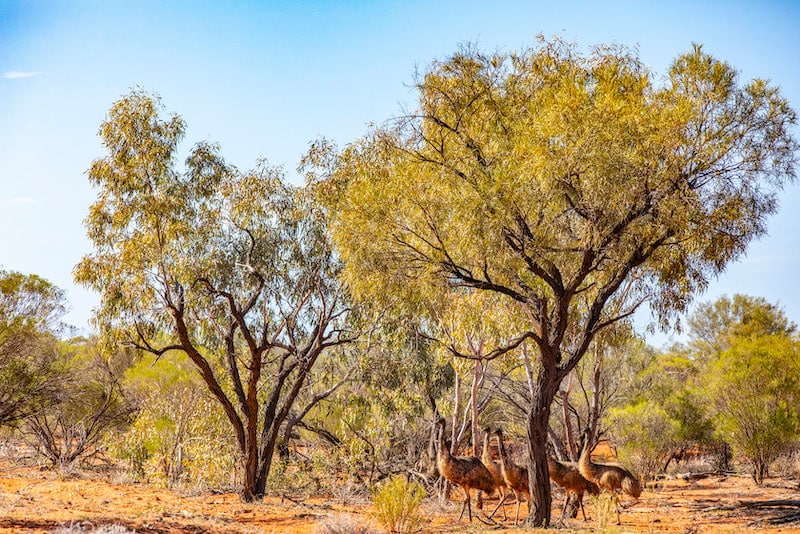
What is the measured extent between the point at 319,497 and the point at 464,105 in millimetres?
9920

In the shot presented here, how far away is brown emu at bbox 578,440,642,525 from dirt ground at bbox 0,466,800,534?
0.57 meters

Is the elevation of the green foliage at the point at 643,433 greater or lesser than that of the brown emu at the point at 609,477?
greater

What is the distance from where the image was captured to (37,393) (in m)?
15.6

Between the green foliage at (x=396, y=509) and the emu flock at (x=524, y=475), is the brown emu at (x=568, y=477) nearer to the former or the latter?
the emu flock at (x=524, y=475)

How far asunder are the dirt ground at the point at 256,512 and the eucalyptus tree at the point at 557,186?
2.69m

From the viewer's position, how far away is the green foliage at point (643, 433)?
20938mm

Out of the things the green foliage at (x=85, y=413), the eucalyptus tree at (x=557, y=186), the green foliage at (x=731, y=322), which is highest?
the green foliage at (x=731, y=322)

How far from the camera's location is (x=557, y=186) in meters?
10.0

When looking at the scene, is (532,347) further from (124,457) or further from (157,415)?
(124,457)

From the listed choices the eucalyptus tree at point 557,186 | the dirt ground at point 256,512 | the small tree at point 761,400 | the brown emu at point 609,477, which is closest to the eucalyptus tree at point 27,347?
the dirt ground at point 256,512

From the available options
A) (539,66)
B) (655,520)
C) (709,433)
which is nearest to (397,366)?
(655,520)

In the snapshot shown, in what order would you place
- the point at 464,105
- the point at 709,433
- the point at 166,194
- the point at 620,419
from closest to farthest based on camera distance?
the point at 464,105 → the point at 166,194 → the point at 620,419 → the point at 709,433

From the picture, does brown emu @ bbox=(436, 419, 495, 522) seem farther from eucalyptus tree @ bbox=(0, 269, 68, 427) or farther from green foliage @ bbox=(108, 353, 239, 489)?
eucalyptus tree @ bbox=(0, 269, 68, 427)

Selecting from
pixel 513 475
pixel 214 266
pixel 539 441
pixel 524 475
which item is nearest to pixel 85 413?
pixel 214 266
